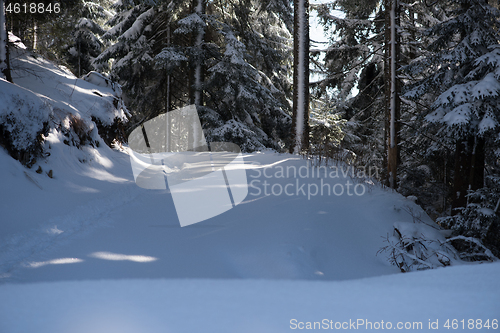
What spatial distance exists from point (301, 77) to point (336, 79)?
343cm

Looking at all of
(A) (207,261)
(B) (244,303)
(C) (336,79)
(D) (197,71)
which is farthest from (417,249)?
(D) (197,71)

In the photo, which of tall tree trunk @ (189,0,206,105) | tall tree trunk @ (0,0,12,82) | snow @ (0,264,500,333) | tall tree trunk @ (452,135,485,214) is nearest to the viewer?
snow @ (0,264,500,333)

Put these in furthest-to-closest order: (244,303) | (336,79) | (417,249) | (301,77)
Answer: (336,79) < (301,77) < (417,249) < (244,303)

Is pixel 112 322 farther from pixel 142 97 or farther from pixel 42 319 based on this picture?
pixel 142 97

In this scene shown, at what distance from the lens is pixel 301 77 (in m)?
11.1

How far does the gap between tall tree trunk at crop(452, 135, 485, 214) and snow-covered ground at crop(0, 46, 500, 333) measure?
1.49 meters

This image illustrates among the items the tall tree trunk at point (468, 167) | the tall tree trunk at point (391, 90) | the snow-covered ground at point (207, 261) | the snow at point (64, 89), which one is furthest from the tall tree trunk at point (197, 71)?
the tall tree trunk at point (468, 167)

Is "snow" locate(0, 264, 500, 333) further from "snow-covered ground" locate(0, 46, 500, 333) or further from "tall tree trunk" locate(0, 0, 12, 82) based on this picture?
"tall tree trunk" locate(0, 0, 12, 82)

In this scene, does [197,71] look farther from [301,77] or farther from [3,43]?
[3,43]

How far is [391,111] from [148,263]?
7.53 metres

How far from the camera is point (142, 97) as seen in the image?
654 inches

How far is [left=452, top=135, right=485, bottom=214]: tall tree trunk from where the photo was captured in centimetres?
638

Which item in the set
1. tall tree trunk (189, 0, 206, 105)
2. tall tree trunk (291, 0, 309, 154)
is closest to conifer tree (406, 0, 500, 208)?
tall tree trunk (291, 0, 309, 154)

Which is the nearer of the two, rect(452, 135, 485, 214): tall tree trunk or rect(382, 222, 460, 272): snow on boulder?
rect(382, 222, 460, 272): snow on boulder
